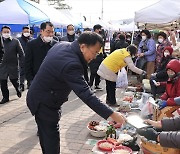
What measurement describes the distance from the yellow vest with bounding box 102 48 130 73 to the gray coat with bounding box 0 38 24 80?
233 centimetres

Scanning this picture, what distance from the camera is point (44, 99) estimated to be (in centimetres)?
265

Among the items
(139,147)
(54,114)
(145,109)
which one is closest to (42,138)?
(54,114)

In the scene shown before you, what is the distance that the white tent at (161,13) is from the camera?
24.0 feet

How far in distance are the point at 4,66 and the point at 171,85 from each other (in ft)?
13.2

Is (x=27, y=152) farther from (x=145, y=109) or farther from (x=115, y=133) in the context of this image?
(x=145, y=109)

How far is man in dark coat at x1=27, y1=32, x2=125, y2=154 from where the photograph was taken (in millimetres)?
2381

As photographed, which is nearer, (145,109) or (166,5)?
(145,109)

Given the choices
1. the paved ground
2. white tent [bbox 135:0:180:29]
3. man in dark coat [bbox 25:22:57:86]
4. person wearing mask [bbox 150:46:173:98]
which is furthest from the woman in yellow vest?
man in dark coat [bbox 25:22:57:86]

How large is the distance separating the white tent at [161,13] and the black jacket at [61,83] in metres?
5.41

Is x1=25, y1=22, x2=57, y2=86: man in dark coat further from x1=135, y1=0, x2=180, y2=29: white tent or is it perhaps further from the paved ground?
x1=135, y1=0, x2=180, y2=29: white tent

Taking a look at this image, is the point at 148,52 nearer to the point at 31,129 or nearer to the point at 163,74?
the point at 163,74

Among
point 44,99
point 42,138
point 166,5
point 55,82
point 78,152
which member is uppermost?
point 166,5

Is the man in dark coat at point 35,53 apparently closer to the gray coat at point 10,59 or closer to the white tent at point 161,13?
the gray coat at point 10,59

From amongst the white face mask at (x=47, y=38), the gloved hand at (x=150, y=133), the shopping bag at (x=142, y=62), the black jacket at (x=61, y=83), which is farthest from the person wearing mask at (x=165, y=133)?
the shopping bag at (x=142, y=62)
